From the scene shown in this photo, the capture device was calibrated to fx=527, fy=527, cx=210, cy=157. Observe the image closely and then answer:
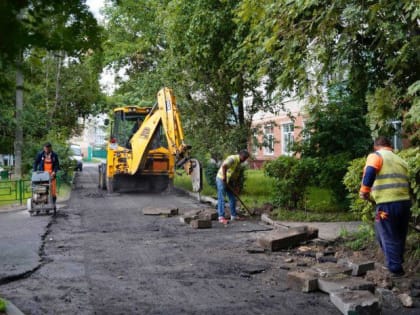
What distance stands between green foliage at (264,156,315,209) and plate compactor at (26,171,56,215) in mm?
5340

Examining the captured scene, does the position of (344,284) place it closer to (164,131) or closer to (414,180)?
(414,180)

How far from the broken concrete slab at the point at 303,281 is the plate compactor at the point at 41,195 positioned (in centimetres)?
796

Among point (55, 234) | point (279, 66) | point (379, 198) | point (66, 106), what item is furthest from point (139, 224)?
point (66, 106)

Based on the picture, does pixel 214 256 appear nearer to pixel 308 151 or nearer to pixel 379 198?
pixel 379 198

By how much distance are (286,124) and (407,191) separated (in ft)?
83.9

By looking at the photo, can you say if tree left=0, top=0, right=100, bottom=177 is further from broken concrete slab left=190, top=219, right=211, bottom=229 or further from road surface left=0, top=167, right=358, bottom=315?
broken concrete slab left=190, top=219, right=211, bottom=229

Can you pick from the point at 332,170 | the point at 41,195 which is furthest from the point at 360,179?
the point at 41,195

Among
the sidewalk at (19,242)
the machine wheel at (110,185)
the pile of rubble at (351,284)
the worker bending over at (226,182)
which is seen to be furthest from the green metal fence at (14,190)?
the pile of rubble at (351,284)

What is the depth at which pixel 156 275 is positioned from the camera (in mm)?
A: 6965

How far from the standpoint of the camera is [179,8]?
1545 cm

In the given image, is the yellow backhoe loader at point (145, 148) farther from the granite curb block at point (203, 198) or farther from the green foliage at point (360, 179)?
the green foliage at point (360, 179)

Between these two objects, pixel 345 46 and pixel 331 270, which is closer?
pixel 331 270

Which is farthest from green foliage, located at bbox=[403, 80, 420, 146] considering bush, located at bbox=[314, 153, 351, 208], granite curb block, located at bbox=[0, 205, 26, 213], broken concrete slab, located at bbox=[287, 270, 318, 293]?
granite curb block, located at bbox=[0, 205, 26, 213]

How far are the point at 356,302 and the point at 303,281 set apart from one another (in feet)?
3.31
